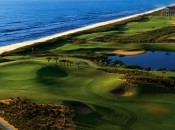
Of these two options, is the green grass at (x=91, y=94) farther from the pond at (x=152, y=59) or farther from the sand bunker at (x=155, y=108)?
the pond at (x=152, y=59)

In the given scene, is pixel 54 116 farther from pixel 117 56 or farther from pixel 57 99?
pixel 117 56

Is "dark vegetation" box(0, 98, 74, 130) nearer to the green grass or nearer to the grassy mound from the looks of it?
the green grass

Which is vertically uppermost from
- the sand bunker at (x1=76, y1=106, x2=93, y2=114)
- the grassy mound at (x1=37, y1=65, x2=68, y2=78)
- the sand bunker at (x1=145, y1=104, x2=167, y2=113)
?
the grassy mound at (x1=37, y1=65, x2=68, y2=78)

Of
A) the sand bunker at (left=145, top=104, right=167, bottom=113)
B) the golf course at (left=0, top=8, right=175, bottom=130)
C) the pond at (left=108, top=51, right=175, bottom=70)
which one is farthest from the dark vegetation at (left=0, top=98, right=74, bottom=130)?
the pond at (left=108, top=51, right=175, bottom=70)

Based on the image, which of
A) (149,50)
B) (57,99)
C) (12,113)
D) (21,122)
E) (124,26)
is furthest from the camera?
(124,26)

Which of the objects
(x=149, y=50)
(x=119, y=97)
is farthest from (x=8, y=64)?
(x=149, y=50)

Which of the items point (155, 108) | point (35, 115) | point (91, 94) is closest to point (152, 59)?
point (91, 94)
